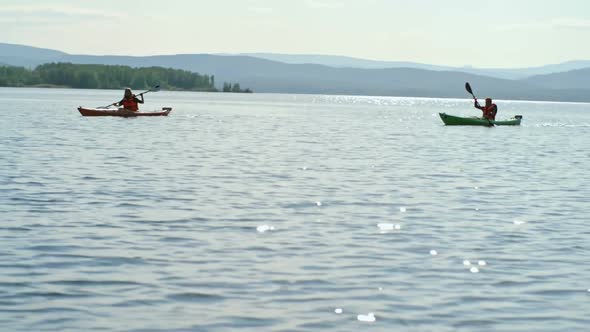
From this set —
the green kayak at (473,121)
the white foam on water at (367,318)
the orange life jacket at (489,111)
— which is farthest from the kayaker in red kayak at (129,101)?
the white foam on water at (367,318)

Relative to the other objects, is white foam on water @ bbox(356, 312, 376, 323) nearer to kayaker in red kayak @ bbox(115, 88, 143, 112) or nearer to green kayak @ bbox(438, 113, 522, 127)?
kayaker in red kayak @ bbox(115, 88, 143, 112)

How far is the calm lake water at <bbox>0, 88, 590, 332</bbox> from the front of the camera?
9883mm

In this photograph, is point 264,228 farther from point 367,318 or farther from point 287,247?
point 367,318

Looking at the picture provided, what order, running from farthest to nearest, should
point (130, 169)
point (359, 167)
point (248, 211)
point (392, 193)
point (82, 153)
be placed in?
1. point (82, 153)
2. point (359, 167)
3. point (130, 169)
4. point (392, 193)
5. point (248, 211)

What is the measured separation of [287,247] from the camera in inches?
546

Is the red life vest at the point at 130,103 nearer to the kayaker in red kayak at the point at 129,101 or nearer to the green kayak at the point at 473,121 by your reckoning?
the kayaker in red kayak at the point at 129,101

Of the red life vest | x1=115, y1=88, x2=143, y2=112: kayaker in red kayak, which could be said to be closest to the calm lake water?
x1=115, y1=88, x2=143, y2=112: kayaker in red kayak

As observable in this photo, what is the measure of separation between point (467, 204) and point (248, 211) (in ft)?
15.7

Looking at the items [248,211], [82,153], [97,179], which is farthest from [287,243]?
[82,153]

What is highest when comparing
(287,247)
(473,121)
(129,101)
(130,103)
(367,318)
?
(367,318)

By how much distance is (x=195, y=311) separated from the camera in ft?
32.4

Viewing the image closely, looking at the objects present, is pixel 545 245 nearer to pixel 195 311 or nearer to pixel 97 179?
pixel 195 311

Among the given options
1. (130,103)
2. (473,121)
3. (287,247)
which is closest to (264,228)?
(287,247)

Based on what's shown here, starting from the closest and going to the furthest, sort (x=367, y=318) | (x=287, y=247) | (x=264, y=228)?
(x=367, y=318)
(x=287, y=247)
(x=264, y=228)
